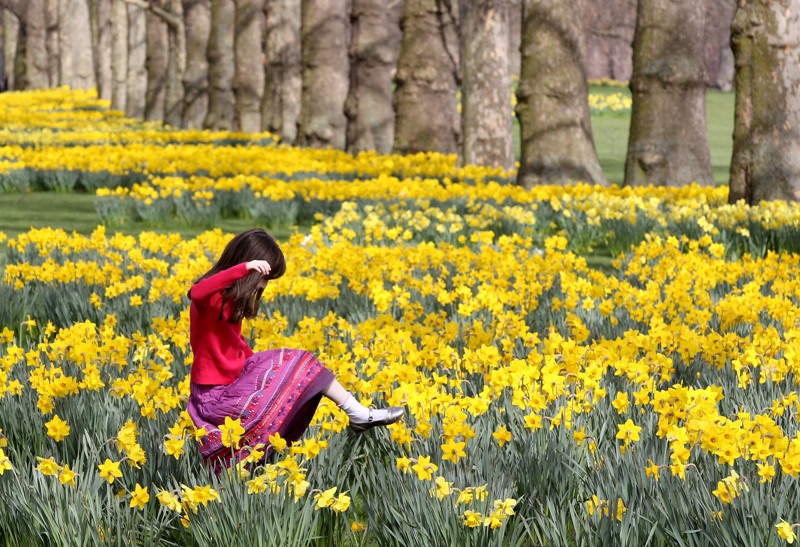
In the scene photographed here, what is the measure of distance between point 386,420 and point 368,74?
553 inches

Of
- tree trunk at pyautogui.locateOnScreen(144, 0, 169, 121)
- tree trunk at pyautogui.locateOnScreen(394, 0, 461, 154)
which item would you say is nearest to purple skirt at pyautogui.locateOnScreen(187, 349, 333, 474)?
tree trunk at pyautogui.locateOnScreen(394, 0, 461, 154)

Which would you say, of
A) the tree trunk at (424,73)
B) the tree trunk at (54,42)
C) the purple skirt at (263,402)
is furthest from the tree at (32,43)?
the purple skirt at (263,402)

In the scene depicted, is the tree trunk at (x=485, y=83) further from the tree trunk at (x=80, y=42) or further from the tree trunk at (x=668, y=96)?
the tree trunk at (x=80, y=42)

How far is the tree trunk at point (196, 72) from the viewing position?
29.7 metres

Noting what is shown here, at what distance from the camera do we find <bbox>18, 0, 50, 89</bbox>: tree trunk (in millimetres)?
54688

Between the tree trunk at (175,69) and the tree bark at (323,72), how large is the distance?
1195 cm

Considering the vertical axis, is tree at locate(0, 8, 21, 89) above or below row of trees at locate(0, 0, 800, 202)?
above

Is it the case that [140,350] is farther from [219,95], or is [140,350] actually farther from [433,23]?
[219,95]

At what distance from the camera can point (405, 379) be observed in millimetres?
3965

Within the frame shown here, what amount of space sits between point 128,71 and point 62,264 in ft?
107

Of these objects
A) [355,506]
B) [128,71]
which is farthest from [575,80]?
[128,71]

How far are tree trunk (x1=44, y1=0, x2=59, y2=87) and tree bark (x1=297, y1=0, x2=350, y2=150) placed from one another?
1364 inches

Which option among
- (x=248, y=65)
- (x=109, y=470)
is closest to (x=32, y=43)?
(x=248, y=65)

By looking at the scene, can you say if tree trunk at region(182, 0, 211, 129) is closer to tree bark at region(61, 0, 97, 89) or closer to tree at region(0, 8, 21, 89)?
tree bark at region(61, 0, 97, 89)
